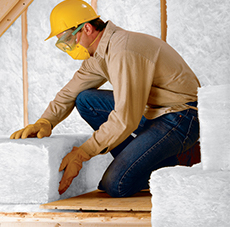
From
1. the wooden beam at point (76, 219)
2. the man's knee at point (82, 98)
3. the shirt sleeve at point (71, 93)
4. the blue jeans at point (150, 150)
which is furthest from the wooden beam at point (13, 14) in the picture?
the wooden beam at point (76, 219)

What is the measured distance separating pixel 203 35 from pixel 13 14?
173 centimetres

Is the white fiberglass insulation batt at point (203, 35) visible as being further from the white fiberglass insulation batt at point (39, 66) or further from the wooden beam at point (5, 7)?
the wooden beam at point (5, 7)

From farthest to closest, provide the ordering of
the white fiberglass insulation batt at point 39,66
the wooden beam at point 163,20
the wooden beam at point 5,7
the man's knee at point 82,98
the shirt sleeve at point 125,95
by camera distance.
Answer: the wooden beam at point 5,7 → the white fiberglass insulation batt at point 39,66 → the wooden beam at point 163,20 → the man's knee at point 82,98 → the shirt sleeve at point 125,95

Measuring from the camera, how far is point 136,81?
1315mm

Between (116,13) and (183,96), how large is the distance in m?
1.27

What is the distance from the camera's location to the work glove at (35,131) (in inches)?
57.2

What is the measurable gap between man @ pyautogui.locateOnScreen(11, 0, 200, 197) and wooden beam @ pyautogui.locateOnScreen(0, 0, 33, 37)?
1343 mm

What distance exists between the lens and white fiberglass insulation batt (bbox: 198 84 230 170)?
2.81 feet

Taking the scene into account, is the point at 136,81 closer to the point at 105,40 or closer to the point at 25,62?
the point at 105,40

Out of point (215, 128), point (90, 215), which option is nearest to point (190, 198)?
point (215, 128)

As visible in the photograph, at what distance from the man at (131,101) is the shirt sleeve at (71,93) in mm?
138

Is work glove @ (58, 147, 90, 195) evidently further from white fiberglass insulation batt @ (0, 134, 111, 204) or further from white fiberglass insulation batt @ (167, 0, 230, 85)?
white fiberglass insulation batt @ (167, 0, 230, 85)

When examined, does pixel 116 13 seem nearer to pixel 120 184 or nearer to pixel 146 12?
pixel 146 12

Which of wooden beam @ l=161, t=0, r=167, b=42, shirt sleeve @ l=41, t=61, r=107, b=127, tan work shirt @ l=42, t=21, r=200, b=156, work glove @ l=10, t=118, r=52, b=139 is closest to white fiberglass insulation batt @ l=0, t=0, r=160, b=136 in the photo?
wooden beam @ l=161, t=0, r=167, b=42
